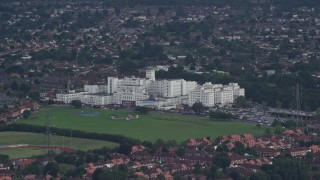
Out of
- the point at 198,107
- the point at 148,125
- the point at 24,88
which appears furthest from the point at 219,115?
the point at 24,88

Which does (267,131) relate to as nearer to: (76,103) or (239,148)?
(239,148)

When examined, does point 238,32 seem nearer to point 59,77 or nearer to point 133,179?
point 59,77

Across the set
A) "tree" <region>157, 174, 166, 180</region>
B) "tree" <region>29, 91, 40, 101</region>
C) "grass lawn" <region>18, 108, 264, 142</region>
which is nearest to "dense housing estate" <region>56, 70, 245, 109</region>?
"tree" <region>29, 91, 40, 101</region>

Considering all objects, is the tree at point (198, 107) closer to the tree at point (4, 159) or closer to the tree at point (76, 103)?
the tree at point (76, 103)

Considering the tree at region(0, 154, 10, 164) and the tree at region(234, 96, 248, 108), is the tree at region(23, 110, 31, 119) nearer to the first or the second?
the tree at region(234, 96, 248, 108)

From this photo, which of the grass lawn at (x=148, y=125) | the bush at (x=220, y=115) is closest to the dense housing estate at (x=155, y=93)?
the grass lawn at (x=148, y=125)

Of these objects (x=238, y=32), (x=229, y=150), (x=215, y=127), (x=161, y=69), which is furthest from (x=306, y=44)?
(x=229, y=150)
